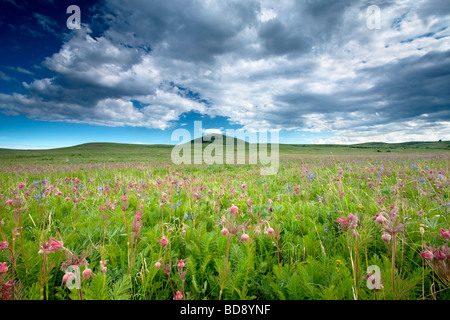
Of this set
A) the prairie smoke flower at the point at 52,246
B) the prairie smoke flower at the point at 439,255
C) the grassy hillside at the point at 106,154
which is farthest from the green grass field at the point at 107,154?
the prairie smoke flower at the point at 52,246

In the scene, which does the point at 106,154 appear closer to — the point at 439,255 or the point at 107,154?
the point at 107,154

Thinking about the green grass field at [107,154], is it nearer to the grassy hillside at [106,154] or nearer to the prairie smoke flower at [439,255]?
the grassy hillside at [106,154]

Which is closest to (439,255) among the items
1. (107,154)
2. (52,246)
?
(52,246)

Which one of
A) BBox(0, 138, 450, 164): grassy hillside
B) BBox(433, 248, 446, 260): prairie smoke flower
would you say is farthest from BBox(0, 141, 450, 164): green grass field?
BBox(433, 248, 446, 260): prairie smoke flower

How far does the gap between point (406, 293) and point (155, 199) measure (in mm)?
4347

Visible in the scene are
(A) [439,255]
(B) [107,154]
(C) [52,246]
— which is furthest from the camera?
(B) [107,154]

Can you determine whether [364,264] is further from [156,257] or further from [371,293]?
[156,257]

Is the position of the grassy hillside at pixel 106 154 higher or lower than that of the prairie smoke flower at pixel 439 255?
higher

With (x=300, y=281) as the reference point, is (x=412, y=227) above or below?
above

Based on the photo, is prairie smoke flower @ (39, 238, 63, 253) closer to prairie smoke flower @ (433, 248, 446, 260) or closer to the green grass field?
prairie smoke flower @ (433, 248, 446, 260)

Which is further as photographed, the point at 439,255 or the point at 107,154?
the point at 107,154

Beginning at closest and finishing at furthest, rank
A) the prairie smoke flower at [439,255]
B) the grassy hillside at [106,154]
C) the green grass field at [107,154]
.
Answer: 1. the prairie smoke flower at [439,255]
2. the green grass field at [107,154]
3. the grassy hillside at [106,154]
